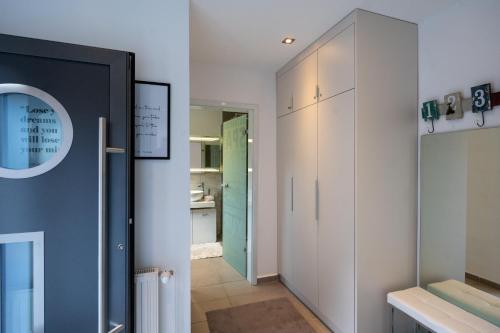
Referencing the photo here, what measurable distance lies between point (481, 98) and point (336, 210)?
121 cm

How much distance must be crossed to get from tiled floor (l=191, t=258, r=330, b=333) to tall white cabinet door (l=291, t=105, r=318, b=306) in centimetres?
24

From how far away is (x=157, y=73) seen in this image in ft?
5.23

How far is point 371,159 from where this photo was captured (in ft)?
6.33

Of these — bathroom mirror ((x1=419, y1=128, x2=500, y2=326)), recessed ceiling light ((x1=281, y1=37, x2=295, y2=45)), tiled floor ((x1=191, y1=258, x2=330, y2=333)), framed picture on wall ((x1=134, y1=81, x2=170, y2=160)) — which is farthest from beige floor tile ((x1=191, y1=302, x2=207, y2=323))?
recessed ceiling light ((x1=281, y1=37, x2=295, y2=45))

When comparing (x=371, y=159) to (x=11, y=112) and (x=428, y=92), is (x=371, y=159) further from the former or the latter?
(x=11, y=112)

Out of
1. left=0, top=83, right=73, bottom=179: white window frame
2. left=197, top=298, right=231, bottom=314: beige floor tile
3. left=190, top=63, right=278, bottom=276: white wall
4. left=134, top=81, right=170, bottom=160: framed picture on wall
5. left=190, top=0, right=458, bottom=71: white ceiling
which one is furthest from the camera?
left=190, top=63, right=278, bottom=276: white wall

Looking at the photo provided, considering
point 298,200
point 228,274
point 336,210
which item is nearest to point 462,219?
point 336,210

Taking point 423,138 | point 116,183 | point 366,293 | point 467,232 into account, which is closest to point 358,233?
point 366,293

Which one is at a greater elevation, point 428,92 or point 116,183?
point 428,92

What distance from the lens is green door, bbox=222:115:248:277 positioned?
3.28 meters

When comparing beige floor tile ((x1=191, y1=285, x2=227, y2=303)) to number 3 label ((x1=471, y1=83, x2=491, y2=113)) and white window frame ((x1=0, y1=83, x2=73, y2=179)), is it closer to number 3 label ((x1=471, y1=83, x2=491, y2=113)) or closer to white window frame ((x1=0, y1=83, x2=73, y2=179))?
white window frame ((x1=0, y1=83, x2=73, y2=179))

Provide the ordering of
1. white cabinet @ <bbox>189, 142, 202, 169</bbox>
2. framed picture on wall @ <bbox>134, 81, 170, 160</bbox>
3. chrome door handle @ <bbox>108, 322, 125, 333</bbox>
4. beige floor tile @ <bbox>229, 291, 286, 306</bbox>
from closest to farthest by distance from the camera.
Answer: chrome door handle @ <bbox>108, 322, 125, 333</bbox> → framed picture on wall @ <bbox>134, 81, 170, 160</bbox> → beige floor tile @ <bbox>229, 291, 286, 306</bbox> → white cabinet @ <bbox>189, 142, 202, 169</bbox>

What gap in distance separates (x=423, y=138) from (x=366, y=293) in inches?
50.4

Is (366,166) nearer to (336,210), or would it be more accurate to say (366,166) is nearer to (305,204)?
(336,210)
